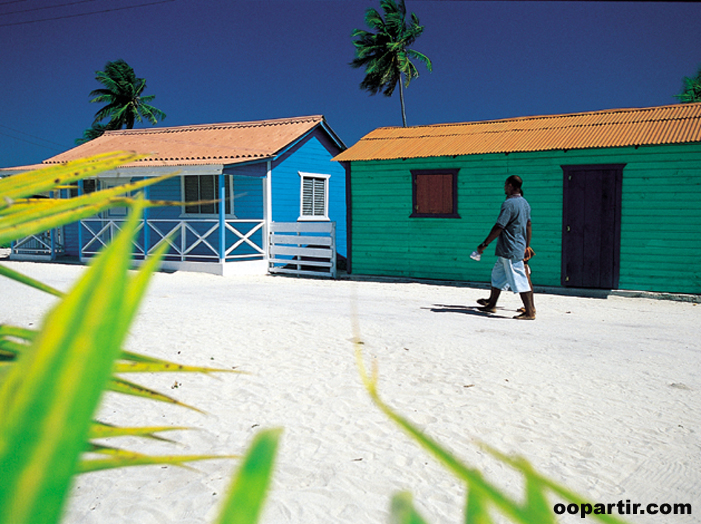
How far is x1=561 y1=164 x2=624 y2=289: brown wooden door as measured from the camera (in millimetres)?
11609

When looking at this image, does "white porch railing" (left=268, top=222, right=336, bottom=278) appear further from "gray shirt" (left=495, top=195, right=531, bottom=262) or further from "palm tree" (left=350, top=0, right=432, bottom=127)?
"palm tree" (left=350, top=0, right=432, bottom=127)

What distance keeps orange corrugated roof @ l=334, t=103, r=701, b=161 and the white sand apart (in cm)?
412

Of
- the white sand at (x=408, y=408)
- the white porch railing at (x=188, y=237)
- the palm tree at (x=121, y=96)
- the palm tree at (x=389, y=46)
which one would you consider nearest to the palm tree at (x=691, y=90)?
the palm tree at (x=389, y=46)

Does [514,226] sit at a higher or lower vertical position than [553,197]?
lower

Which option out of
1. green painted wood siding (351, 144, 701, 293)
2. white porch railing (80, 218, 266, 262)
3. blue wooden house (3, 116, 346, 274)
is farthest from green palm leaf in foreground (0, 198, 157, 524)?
white porch railing (80, 218, 266, 262)

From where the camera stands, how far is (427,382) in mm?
5188

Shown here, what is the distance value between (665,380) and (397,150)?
975cm

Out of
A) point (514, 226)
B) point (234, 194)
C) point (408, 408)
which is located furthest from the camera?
point (234, 194)

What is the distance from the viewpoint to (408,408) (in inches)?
176

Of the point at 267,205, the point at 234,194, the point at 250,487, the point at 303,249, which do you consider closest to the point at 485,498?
the point at 250,487

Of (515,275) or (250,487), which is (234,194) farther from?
(250,487)

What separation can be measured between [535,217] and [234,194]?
6.84 metres

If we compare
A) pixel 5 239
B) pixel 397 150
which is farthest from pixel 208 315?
pixel 5 239

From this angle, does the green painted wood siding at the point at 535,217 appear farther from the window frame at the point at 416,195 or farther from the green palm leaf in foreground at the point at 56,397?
the green palm leaf in foreground at the point at 56,397
